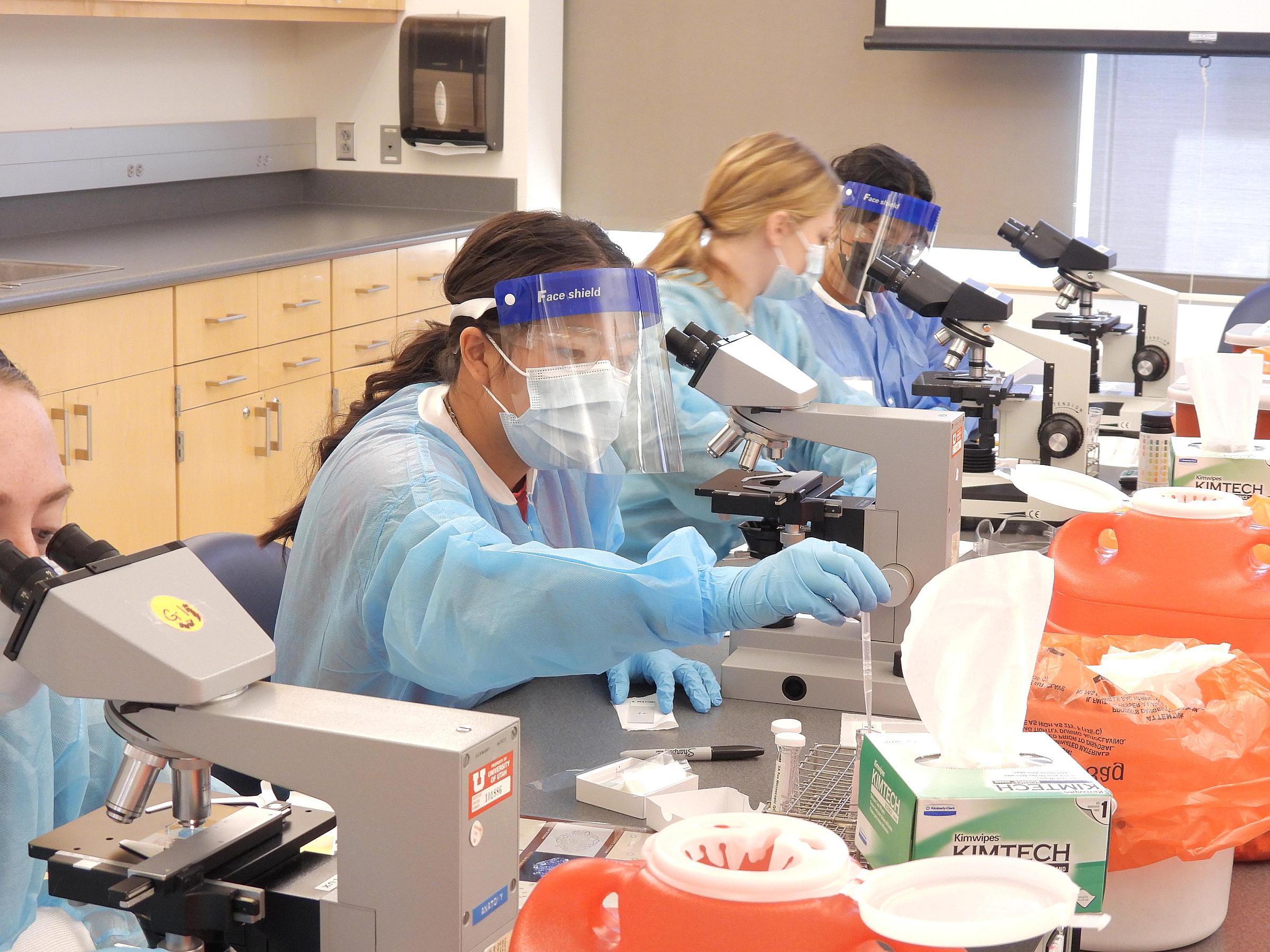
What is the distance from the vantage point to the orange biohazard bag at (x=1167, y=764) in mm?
1056

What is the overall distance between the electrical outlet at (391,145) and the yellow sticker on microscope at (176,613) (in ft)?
14.8

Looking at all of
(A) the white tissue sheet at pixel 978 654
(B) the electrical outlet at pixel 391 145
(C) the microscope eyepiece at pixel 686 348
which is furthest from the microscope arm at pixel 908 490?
(B) the electrical outlet at pixel 391 145

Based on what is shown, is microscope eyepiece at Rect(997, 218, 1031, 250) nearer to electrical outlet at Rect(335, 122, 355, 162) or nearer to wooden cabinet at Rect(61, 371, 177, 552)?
wooden cabinet at Rect(61, 371, 177, 552)

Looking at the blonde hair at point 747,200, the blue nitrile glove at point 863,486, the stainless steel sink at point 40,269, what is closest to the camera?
the blue nitrile glove at point 863,486

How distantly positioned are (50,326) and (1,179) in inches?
37.5

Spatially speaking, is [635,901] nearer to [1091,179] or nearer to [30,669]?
[30,669]

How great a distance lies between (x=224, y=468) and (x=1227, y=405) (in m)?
2.86

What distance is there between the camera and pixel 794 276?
286 centimetres

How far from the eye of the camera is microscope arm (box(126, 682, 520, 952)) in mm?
754

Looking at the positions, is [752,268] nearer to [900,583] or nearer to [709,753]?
[900,583]

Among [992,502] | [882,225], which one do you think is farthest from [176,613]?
[882,225]

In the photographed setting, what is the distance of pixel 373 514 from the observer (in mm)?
1561

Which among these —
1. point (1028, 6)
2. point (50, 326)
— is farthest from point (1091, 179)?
point (50, 326)

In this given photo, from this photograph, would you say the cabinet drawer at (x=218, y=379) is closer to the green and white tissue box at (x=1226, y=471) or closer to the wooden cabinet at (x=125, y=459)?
the wooden cabinet at (x=125, y=459)
